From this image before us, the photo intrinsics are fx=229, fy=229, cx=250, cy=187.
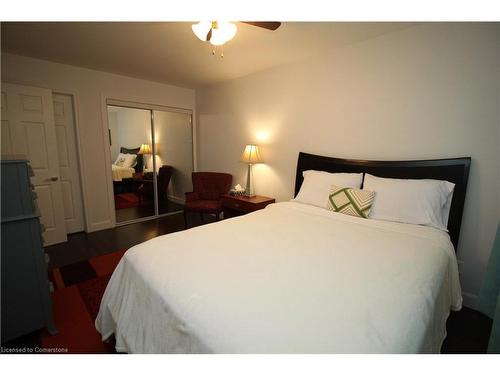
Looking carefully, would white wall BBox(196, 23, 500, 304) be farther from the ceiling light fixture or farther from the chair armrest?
the ceiling light fixture

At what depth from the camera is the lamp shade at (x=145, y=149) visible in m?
3.99

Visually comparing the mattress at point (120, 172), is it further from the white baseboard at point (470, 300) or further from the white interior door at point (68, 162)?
the white baseboard at point (470, 300)

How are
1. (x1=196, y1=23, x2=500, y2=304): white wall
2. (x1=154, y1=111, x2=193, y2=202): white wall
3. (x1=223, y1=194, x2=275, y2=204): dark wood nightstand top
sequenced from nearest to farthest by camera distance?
(x1=196, y1=23, x2=500, y2=304): white wall
(x1=223, y1=194, x2=275, y2=204): dark wood nightstand top
(x1=154, y1=111, x2=193, y2=202): white wall

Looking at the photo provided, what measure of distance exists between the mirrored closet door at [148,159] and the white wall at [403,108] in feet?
5.88

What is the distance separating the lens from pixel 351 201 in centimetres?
202

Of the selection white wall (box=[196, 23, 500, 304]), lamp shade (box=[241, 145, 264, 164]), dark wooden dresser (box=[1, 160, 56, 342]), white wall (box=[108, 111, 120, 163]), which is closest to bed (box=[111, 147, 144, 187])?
white wall (box=[108, 111, 120, 163])

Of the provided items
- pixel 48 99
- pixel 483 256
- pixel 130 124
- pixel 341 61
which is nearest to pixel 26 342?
pixel 48 99

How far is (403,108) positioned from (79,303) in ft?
10.7

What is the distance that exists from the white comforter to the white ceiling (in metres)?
1.78

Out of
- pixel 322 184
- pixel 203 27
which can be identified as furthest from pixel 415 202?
pixel 203 27

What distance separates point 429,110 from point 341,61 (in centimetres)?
101

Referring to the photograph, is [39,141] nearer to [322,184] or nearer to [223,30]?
[223,30]

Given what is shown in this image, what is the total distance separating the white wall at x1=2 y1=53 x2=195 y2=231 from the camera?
2853 mm

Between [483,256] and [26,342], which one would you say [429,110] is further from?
[26,342]
